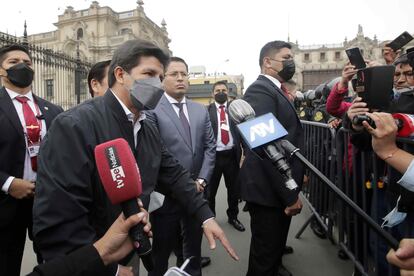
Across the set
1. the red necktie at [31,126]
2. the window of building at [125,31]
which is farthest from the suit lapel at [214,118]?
the window of building at [125,31]

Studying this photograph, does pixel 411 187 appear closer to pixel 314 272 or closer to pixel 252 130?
pixel 252 130

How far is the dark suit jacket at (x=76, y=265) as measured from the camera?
108cm

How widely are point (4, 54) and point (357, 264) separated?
360cm

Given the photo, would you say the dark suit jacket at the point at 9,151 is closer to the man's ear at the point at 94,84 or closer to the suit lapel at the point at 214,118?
the man's ear at the point at 94,84

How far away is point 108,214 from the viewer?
4.88 feet

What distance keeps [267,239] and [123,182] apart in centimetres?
169

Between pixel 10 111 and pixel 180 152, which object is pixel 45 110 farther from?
pixel 180 152

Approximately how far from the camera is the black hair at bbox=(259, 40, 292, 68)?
287cm

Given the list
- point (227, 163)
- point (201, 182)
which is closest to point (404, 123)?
point (201, 182)

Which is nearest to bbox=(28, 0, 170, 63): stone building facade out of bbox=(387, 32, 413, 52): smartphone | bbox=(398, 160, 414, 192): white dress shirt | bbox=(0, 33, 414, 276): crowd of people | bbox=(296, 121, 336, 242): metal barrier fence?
bbox=(296, 121, 336, 242): metal barrier fence

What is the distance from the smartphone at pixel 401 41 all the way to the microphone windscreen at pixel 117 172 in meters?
3.26

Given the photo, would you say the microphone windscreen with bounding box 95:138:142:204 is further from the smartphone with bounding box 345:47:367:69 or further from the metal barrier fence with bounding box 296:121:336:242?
the metal barrier fence with bounding box 296:121:336:242

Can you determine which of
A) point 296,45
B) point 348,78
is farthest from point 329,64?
point 348,78

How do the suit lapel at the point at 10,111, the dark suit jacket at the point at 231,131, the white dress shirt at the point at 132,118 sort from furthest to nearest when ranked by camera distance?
the dark suit jacket at the point at 231,131 → the suit lapel at the point at 10,111 → the white dress shirt at the point at 132,118
